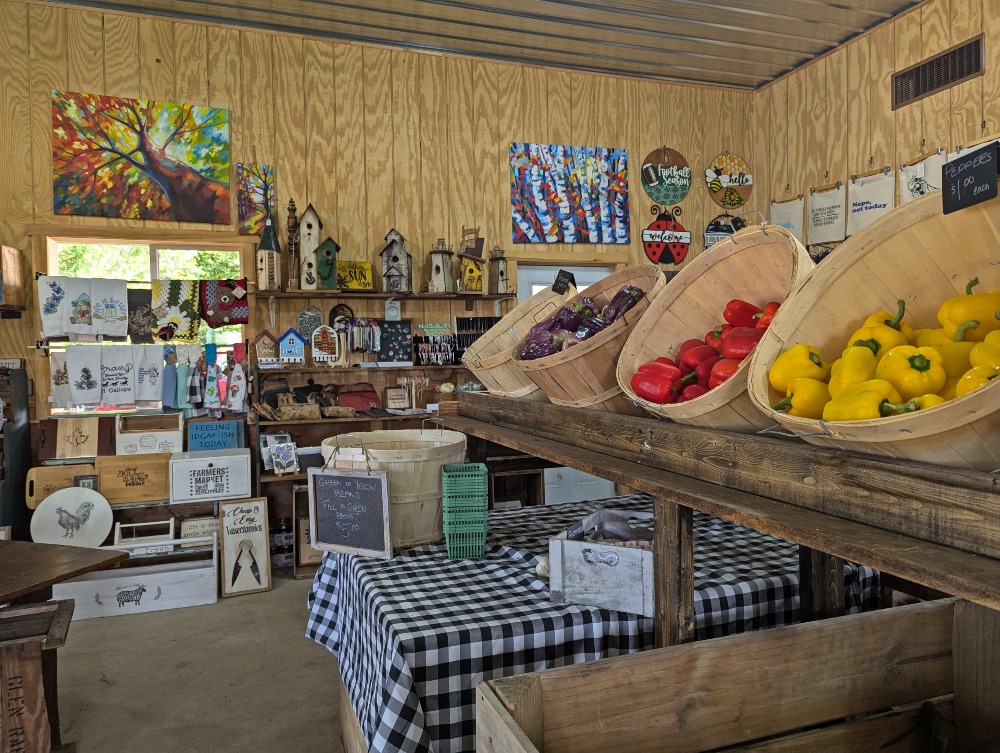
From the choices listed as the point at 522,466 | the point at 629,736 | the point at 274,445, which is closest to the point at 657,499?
the point at 629,736

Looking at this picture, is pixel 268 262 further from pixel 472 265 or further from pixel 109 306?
pixel 472 265

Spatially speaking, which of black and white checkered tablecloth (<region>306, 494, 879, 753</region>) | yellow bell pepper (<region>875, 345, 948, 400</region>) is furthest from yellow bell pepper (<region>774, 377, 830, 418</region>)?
black and white checkered tablecloth (<region>306, 494, 879, 753</region>)

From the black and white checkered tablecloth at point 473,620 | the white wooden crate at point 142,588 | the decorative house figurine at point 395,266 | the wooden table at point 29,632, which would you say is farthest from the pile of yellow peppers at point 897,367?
the decorative house figurine at point 395,266

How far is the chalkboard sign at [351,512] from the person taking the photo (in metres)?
2.07

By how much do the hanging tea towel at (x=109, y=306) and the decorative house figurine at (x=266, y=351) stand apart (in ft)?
2.85

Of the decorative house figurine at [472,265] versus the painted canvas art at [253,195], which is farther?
the decorative house figurine at [472,265]

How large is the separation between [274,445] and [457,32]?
338 cm

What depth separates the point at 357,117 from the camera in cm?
554

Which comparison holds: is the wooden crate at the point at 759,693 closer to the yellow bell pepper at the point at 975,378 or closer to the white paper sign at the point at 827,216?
the yellow bell pepper at the point at 975,378

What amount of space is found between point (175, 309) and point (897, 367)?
4852mm

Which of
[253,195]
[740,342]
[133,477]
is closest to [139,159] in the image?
[253,195]

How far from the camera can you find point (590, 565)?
1.71m

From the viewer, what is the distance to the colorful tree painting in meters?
4.87

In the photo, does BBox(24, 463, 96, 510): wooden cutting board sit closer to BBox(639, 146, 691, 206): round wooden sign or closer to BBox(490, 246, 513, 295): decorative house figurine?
BBox(490, 246, 513, 295): decorative house figurine
